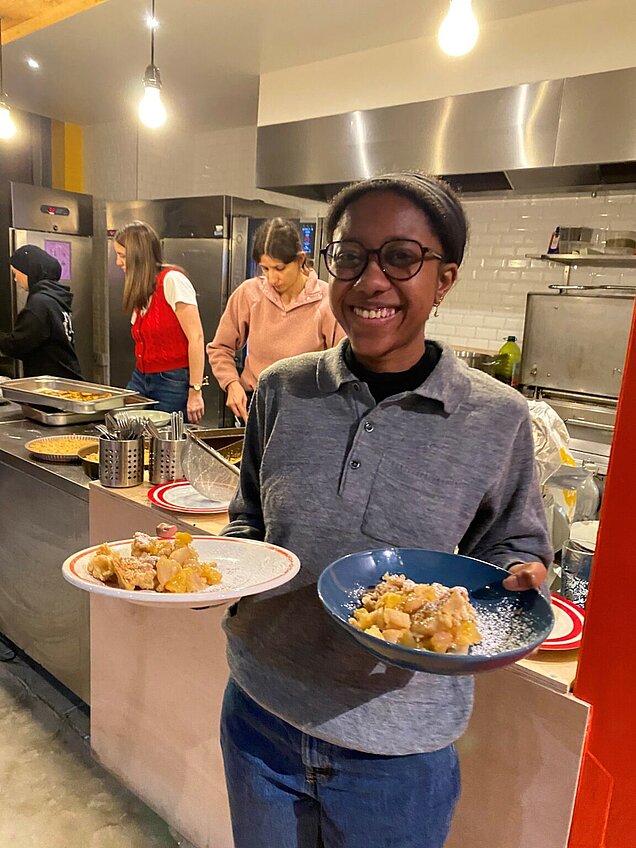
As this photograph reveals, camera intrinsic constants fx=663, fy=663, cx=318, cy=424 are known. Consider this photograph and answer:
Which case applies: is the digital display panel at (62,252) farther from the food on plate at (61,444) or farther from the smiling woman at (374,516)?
the smiling woman at (374,516)

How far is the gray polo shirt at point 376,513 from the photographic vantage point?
0.98m

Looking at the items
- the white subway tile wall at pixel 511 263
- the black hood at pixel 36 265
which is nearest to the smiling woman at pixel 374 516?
the white subway tile wall at pixel 511 263

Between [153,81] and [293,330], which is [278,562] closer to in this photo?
[293,330]

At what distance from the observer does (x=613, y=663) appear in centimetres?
104

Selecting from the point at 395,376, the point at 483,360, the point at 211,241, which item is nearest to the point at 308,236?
the point at 211,241

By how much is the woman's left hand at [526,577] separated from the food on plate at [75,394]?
2.26 m

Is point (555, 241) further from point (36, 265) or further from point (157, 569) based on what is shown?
point (157, 569)

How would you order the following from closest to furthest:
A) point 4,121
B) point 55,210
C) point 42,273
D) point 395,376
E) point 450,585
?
1. point 450,585
2. point 395,376
3. point 4,121
4. point 42,273
5. point 55,210

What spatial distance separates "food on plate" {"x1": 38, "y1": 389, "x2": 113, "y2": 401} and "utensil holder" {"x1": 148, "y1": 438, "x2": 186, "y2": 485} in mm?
970

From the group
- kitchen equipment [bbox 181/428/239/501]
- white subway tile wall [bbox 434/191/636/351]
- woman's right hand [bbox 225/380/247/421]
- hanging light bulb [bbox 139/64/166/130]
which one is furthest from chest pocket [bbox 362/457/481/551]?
white subway tile wall [bbox 434/191/636/351]

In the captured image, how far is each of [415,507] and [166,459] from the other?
114cm

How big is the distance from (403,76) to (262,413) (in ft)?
10.2

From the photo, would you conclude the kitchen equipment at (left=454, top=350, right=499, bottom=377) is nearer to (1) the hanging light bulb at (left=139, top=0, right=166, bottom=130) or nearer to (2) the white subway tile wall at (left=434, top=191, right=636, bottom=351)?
(2) the white subway tile wall at (left=434, top=191, right=636, bottom=351)

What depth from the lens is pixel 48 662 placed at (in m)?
2.46
